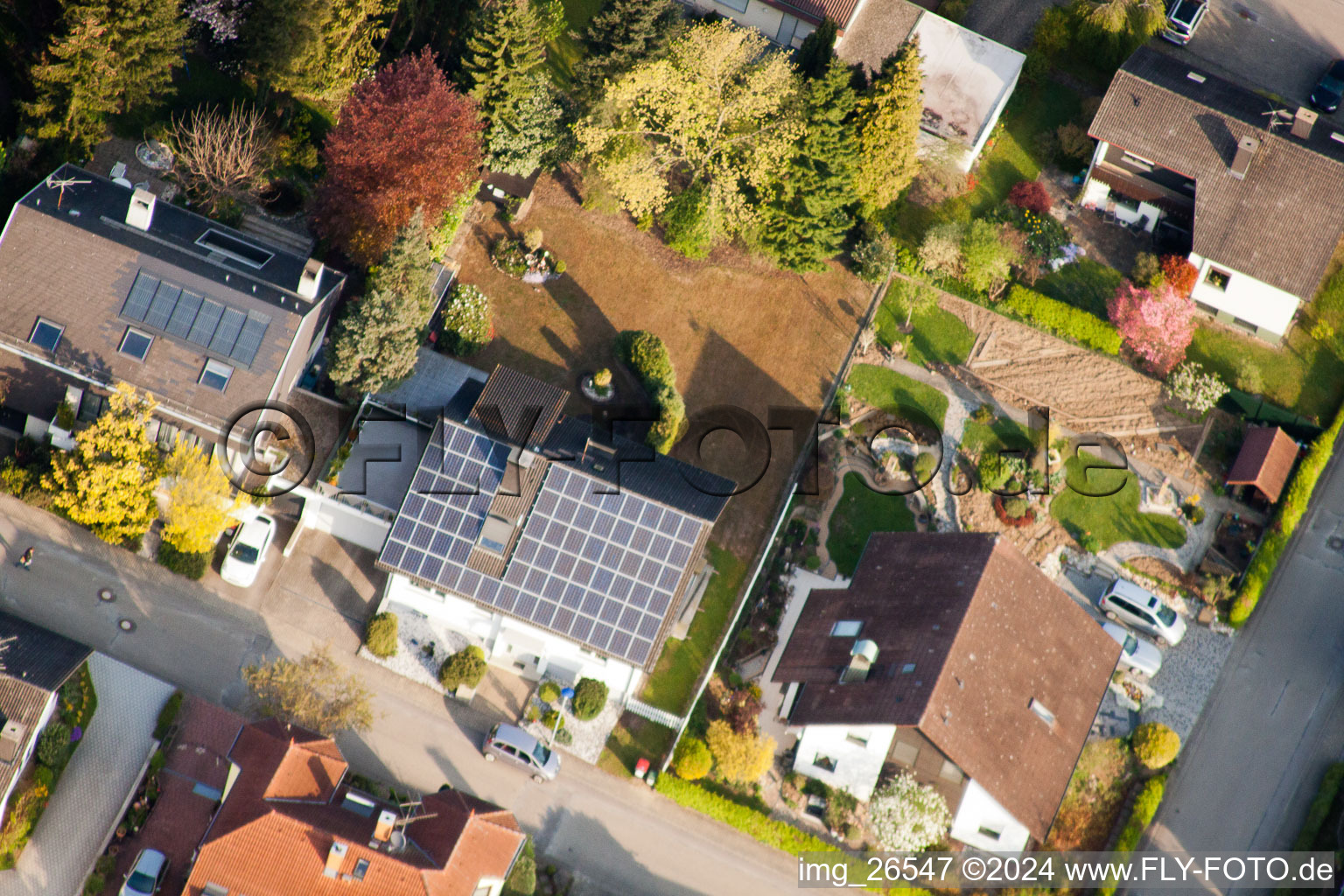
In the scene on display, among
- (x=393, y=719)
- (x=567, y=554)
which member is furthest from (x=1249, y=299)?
(x=393, y=719)

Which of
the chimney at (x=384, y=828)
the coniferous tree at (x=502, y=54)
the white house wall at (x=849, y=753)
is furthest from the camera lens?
the coniferous tree at (x=502, y=54)

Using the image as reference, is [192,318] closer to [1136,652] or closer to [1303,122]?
[1136,652]

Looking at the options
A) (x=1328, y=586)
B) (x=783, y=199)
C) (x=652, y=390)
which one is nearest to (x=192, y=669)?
(x=652, y=390)

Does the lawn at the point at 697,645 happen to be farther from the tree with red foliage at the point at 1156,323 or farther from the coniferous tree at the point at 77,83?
the coniferous tree at the point at 77,83

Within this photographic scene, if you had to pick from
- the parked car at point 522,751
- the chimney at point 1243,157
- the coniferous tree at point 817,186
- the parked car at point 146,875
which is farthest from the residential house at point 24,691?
the chimney at point 1243,157

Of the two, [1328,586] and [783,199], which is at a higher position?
[783,199]

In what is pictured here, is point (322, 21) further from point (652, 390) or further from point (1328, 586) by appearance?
point (1328, 586)

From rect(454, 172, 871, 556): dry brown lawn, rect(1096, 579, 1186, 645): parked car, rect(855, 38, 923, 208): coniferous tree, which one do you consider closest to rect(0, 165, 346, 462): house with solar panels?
rect(454, 172, 871, 556): dry brown lawn
